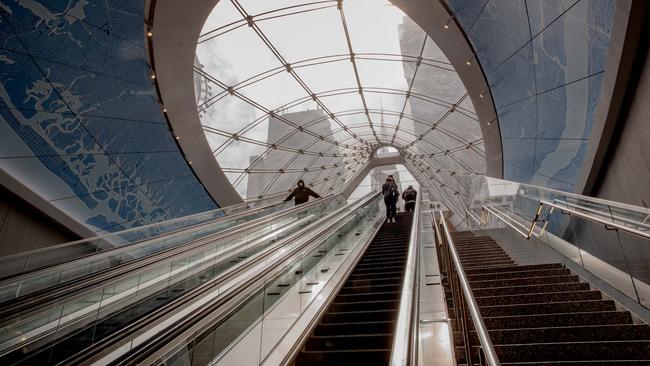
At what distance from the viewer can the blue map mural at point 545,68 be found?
6.32 m

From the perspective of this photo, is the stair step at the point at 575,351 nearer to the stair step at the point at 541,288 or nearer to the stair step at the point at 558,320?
the stair step at the point at 558,320

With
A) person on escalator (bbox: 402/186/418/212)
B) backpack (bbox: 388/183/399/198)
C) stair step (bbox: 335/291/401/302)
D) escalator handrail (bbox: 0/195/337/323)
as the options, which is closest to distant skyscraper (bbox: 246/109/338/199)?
person on escalator (bbox: 402/186/418/212)

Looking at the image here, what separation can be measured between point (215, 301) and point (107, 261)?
365 centimetres

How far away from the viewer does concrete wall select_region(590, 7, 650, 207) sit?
17.3 feet

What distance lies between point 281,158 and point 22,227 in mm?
12784

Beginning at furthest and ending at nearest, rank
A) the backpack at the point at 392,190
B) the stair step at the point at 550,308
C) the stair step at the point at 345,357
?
the backpack at the point at 392,190
the stair step at the point at 550,308
the stair step at the point at 345,357

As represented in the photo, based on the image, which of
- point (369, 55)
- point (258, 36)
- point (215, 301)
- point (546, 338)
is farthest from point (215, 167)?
point (546, 338)

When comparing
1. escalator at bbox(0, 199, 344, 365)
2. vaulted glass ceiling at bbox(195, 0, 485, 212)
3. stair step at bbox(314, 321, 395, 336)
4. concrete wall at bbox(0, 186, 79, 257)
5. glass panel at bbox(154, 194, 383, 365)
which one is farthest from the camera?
vaulted glass ceiling at bbox(195, 0, 485, 212)

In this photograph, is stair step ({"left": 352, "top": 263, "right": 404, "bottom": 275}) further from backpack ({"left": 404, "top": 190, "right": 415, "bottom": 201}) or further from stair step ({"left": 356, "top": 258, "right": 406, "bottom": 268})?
backpack ({"left": 404, "top": 190, "right": 415, "bottom": 201})

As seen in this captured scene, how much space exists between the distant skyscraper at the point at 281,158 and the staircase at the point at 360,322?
11020mm

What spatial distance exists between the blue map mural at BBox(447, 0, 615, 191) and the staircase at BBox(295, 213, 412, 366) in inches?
205

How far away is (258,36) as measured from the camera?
11273 millimetres

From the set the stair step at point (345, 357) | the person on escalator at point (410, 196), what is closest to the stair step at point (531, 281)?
the stair step at point (345, 357)

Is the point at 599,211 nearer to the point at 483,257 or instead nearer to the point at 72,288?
the point at 483,257
